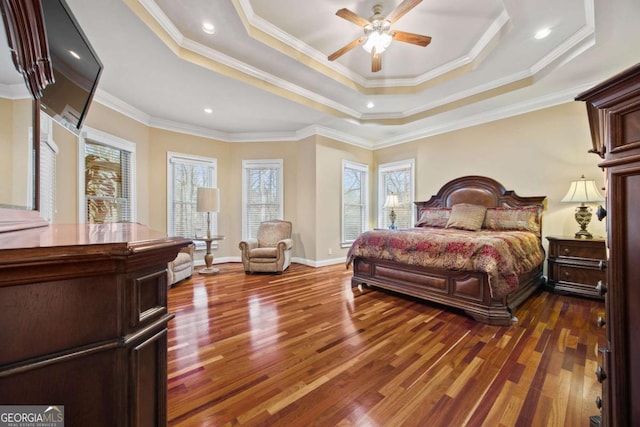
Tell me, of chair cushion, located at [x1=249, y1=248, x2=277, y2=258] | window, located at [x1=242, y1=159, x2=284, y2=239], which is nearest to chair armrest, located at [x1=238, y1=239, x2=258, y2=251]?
chair cushion, located at [x1=249, y1=248, x2=277, y2=258]

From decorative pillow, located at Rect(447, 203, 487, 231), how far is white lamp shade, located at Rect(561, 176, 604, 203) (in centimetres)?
98

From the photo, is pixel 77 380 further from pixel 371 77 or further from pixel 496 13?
pixel 371 77

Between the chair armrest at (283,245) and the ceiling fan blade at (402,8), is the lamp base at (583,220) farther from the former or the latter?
the chair armrest at (283,245)

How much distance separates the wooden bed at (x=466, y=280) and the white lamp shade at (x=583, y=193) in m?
0.46

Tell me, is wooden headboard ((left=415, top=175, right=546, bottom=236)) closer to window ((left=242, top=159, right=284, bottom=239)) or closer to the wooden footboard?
the wooden footboard

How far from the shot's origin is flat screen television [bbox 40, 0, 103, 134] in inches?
55.7

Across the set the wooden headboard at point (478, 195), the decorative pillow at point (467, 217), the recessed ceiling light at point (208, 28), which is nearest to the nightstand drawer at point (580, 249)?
the wooden headboard at point (478, 195)

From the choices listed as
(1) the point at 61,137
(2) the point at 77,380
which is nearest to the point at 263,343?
(2) the point at 77,380

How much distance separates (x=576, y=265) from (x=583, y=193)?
0.90m

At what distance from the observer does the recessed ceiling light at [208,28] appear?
2574 millimetres

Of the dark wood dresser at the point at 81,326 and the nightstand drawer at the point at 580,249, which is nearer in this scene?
the dark wood dresser at the point at 81,326

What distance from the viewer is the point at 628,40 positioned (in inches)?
102

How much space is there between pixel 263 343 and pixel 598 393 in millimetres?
2204

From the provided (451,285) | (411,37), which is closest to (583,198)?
(451,285)
